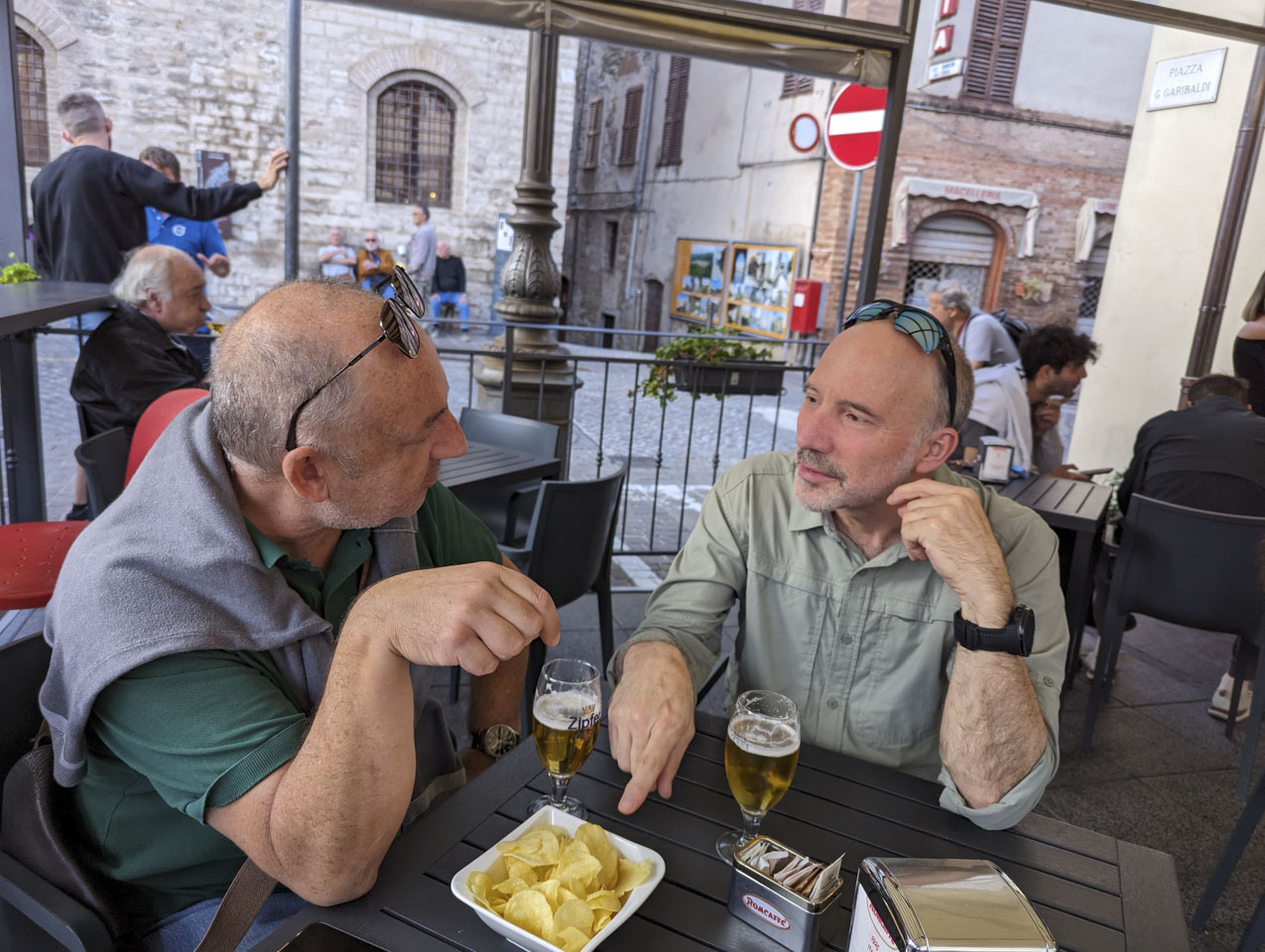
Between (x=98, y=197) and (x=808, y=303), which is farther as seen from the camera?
(x=808, y=303)

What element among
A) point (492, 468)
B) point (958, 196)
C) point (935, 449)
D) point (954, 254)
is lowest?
point (492, 468)

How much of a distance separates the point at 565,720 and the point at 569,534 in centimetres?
165

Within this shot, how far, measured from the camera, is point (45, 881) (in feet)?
3.91

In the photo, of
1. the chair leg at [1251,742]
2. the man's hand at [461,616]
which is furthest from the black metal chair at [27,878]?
the chair leg at [1251,742]

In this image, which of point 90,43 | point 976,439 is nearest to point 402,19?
point 90,43

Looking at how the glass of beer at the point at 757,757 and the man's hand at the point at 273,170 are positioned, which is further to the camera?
the man's hand at the point at 273,170

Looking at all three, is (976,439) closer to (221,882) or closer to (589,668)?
(589,668)

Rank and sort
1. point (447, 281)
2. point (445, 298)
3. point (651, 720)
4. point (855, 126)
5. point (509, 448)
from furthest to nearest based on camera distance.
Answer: point (445, 298) < point (447, 281) < point (855, 126) < point (509, 448) < point (651, 720)

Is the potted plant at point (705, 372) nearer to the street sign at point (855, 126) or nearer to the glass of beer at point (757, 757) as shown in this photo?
the street sign at point (855, 126)

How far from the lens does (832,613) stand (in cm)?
175

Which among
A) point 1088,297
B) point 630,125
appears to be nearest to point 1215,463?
point 1088,297

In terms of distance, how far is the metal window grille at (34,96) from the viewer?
46.8 ft

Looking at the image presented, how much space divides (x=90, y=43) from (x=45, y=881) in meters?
16.8

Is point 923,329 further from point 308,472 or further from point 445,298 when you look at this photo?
point 445,298
